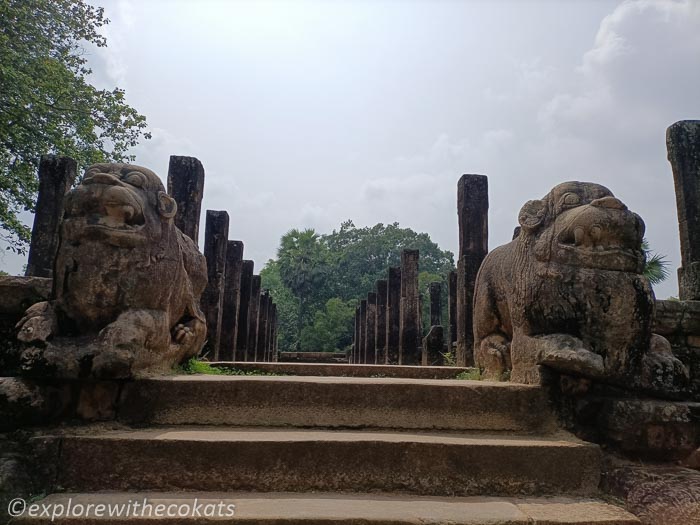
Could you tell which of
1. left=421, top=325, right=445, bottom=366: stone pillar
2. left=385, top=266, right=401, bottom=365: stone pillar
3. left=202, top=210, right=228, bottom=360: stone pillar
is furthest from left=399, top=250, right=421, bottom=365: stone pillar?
left=202, top=210, right=228, bottom=360: stone pillar

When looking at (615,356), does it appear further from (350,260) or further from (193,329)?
(350,260)

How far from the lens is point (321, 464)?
2625 mm

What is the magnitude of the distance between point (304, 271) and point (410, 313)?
100 ft

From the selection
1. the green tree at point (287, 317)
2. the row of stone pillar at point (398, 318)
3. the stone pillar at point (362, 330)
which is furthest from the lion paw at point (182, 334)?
the green tree at point (287, 317)

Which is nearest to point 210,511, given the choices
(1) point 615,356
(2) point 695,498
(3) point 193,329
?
(3) point 193,329

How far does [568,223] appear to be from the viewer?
332 cm

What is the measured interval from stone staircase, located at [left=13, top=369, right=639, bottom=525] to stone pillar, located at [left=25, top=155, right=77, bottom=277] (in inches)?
217

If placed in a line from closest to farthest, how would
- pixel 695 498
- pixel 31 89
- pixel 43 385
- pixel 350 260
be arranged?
1. pixel 695 498
2. pixel 43 385
3. pixel 31 89
4. pixel 350 260

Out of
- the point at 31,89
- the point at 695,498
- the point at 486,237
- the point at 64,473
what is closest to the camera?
the point at 695,498

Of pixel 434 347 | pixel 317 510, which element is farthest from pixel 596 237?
pixel 434 347

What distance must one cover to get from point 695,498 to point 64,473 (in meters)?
3.18

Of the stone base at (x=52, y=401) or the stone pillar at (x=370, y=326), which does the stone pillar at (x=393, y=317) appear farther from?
the stone base at (x=52, y=401)

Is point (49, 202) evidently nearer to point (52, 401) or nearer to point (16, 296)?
point (16, 296)

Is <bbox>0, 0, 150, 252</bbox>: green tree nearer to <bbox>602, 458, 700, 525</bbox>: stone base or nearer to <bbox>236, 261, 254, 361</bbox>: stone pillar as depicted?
<bbox>236, 261, 254, 361</bbox>: stone pillar
